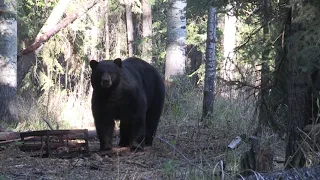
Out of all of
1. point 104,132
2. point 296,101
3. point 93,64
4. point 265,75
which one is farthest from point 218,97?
point 296,101

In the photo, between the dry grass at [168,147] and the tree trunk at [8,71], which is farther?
the tree trunk at [8,71]

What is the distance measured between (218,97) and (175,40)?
2.59m

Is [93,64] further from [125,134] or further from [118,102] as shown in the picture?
[125,134]

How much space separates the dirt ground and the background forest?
0.03 meters

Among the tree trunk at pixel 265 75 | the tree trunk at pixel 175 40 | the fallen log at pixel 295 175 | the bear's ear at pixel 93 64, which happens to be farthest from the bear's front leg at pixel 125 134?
the tree trunk at pixel 175 40

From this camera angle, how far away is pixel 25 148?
865 centimetres

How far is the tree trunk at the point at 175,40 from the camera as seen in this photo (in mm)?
16641

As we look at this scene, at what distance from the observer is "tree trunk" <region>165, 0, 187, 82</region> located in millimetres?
16641

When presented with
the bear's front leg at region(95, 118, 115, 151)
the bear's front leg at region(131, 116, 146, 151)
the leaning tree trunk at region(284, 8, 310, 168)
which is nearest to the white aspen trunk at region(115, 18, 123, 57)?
the bear's front leg at region(131, 116, 146, 151)

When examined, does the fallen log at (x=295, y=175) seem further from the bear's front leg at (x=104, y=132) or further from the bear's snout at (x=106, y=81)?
the bear's front leg at (x=104, y=132)

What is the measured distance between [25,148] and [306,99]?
15.4 ft

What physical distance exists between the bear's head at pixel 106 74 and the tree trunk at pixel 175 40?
7.68 metres

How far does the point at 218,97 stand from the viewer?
15.4 metres

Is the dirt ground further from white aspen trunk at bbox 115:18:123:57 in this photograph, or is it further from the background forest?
white aspen trunk at bbox 115:18:123:57
